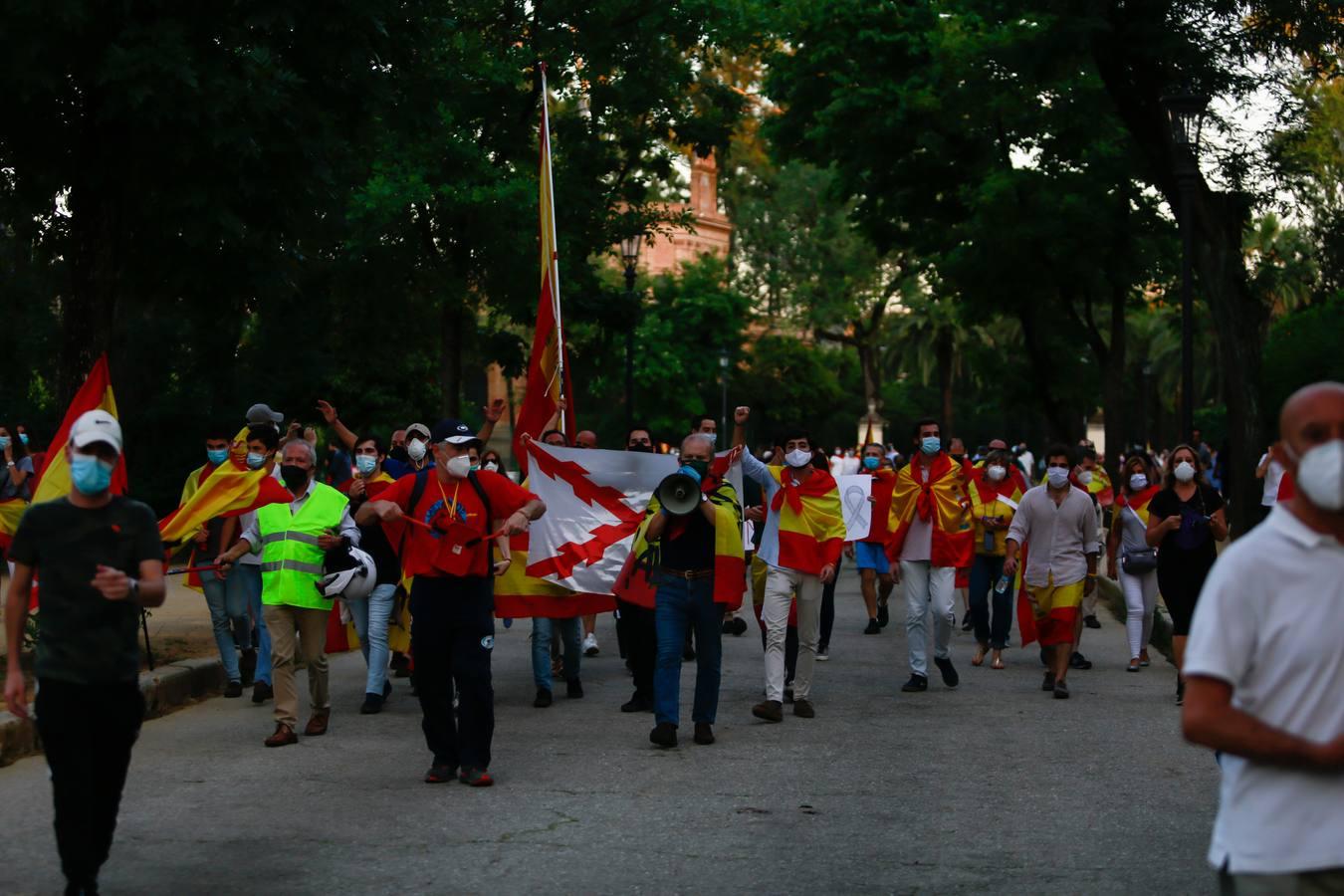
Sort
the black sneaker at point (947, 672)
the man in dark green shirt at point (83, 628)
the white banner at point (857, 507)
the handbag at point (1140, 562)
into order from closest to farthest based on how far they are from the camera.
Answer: the man in dark green shirt at point (83, 628)
the black sneaker at point (947, 672)
the handbag at point (1140, 562)
the white banner at point (857, 507)

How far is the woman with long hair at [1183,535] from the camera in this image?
12.2 m

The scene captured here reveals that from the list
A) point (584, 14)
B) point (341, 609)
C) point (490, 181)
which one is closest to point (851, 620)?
point (341, 609)

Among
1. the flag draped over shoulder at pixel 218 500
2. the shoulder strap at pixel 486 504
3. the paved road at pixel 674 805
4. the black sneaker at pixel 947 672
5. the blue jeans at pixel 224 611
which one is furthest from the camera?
the black sneaker at pixel 947 672

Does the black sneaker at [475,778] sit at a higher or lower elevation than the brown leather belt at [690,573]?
lower

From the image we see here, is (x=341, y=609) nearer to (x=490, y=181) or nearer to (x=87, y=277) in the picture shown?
(x=87, y=277)

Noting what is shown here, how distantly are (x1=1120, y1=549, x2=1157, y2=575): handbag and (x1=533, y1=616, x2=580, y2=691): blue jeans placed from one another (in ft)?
15.0

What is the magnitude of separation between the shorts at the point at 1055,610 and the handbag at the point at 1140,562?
1085 millimetres

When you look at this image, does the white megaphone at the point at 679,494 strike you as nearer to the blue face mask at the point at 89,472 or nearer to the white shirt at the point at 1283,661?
the blue face mask at the point at 89,472

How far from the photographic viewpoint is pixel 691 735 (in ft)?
35.6

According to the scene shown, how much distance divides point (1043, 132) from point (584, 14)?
30.1 feet

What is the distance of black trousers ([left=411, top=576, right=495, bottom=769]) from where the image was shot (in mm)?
9180

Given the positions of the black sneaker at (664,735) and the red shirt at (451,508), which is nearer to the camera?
the red shirt at (451,508)

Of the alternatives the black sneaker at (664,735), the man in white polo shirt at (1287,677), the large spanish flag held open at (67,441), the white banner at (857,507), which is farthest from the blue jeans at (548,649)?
the man in white polo shirt at (1287,677)

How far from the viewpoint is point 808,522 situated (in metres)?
12.2
